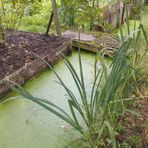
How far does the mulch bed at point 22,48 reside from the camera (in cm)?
312

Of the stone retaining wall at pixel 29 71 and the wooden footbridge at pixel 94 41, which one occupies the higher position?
the wooden footbridge at pixel 94 41

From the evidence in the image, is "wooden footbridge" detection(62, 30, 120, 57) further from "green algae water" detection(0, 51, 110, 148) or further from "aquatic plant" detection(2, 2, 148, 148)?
"aquatic plant" detection(2, 2, 148, 148)

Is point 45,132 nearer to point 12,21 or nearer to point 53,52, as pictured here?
point 53,52

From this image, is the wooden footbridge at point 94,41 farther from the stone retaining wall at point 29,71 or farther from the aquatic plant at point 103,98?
the aquatic plant at point 103,98

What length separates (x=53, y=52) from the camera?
11.7 ft

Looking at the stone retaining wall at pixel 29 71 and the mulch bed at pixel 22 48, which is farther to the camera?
the mulch bed at pixel 22 48

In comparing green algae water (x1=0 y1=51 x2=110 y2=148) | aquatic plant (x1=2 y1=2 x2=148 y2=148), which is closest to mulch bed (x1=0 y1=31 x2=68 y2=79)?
green algae water (x1=0 y1=51 x2=110 y2=148)

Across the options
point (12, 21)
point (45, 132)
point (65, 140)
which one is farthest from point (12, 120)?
point (12, 21)

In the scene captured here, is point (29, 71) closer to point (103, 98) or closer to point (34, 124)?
point (34, 124)

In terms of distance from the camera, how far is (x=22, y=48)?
11.8 ft

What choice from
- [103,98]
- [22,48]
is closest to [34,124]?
[103,98]

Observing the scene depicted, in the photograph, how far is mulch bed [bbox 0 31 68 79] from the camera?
3123 mm

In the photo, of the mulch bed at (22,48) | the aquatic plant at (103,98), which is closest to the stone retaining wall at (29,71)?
the mulch bed at (22,48)

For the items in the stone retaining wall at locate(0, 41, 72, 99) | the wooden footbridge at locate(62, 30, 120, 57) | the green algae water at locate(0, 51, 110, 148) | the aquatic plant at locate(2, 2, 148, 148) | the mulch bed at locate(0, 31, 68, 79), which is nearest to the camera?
the aquatic plant at locate(2, 2, 148, 148)
